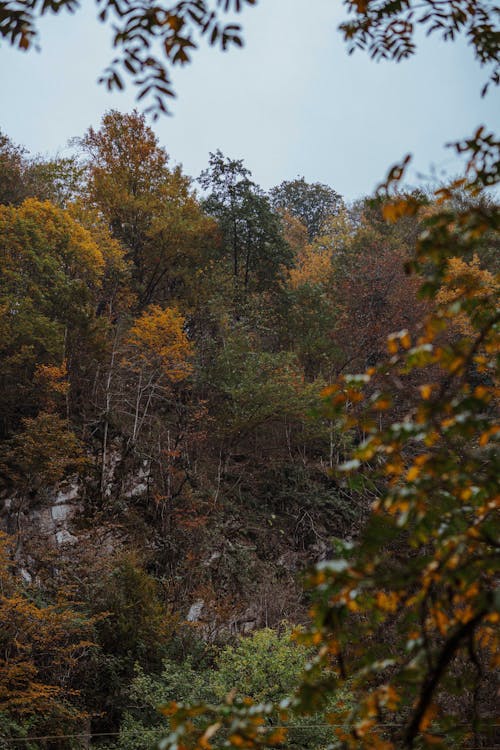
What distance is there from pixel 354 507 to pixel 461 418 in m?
12.9

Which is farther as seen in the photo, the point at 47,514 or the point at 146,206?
the point at 146,206

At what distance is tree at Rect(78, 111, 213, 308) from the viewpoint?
51.1 feet

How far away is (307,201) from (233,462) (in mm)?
19251

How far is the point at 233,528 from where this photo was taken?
40.8 ft

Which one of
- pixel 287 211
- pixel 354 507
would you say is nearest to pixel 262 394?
pixel 354 507

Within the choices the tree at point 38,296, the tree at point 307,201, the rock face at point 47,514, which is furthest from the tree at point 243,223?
the tree at point 307,201

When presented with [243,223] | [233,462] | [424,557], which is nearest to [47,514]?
[233,462]

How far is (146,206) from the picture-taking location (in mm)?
15555

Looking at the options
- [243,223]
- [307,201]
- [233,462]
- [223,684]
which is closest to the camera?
[223,684]

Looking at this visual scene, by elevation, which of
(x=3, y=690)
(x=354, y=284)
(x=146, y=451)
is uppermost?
(x=354, y=284)

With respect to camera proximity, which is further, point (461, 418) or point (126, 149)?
point (126, 149)

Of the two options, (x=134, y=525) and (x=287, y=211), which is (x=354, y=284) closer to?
(x=134, y=525)

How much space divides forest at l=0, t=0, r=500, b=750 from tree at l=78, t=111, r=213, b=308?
63mm

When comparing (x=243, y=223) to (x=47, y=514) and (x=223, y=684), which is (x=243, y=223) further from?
(x=223, y=684)
